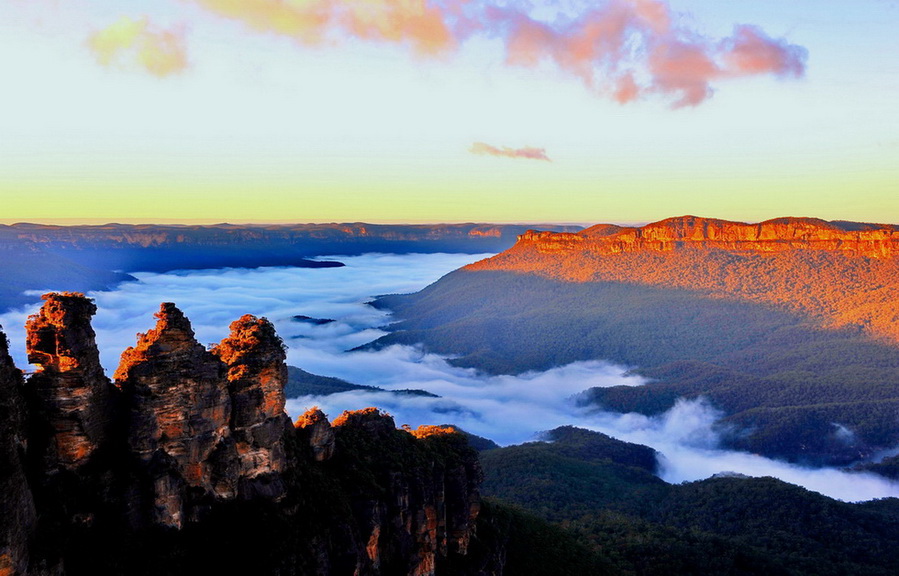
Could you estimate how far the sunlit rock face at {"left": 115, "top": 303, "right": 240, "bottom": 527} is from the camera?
28.3 meters

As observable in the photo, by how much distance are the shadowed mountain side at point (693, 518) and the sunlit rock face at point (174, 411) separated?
4678 cm

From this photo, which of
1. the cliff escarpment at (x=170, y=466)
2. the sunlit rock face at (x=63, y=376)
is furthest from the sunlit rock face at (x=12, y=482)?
the sunlit rock face at (x=63, y=376)

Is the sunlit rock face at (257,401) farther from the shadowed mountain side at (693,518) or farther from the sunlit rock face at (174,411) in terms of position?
the shadowed mountain side at (693,518)

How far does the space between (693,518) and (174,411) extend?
85.6 meters

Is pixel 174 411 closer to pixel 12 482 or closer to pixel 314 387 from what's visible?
pixel 12 482

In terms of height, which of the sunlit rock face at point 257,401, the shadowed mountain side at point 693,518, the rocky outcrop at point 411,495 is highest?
the sunlit rock face at point 257,401

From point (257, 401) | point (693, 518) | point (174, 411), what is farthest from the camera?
point (693, 518)

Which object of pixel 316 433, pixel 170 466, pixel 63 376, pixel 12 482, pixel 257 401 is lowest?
pixel 316 433

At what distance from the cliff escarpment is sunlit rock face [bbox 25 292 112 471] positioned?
0.05 metres

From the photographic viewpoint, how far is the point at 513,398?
650 ft

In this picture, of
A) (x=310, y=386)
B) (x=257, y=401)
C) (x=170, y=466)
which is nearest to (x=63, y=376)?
(x=170, y=466)

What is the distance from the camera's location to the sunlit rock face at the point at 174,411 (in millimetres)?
28344

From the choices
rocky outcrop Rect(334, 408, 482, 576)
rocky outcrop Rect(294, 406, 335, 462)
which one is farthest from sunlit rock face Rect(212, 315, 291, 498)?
rocky outcrop Rect(334, 408, 482, 576)

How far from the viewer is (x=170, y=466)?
28.8 m
